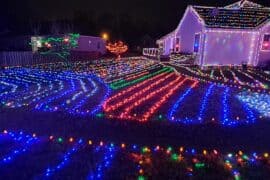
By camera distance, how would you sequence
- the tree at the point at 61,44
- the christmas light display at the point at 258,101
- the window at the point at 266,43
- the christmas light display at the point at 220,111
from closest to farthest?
the christmas light display at the point at 220,111
the christmas light display at the point at 258,101
the window at the point at 266,43
the tree at the point at 61,44

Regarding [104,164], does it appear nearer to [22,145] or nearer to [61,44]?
[22,145]

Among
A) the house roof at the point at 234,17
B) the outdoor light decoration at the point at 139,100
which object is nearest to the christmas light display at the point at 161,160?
the outdoor light decoration at the point at 139,100

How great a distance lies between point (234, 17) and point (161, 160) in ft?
44.9

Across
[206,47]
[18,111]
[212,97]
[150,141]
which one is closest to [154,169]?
[150,141]

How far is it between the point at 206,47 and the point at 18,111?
1153 centimetres

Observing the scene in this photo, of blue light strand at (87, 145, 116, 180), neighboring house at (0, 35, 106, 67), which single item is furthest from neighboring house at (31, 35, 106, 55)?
blue light strand at (87, 145, 116, 180)

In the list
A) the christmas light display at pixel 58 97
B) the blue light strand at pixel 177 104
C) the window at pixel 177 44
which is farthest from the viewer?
the window at pixel 177 44

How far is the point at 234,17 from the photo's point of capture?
15070 millimetres

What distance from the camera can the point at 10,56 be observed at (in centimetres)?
1816

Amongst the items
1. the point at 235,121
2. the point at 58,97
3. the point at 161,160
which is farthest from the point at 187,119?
the point at 58,97

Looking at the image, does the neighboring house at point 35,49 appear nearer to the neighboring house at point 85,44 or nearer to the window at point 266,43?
the neighboring house at point 85,44

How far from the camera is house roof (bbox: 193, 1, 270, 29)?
14695 millimetres

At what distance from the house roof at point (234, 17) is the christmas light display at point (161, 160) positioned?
1190 centimetres

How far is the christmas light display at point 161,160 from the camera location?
138 inches
